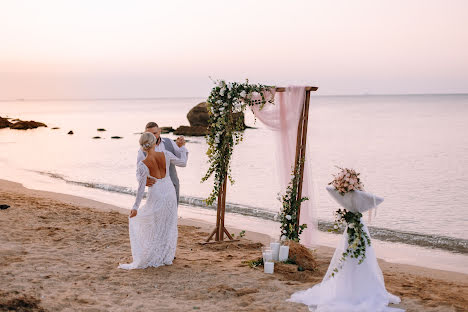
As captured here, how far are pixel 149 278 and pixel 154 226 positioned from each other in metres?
0.80

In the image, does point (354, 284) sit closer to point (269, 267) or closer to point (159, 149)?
point (269, 267)

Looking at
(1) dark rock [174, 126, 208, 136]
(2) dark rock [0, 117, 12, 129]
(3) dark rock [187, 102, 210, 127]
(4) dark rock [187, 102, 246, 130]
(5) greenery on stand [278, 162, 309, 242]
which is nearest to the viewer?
(5) greenery on stand [278, 162, 309, 242]

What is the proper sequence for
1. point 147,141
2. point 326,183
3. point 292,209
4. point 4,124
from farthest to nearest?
point 4,124 < point 326,183 < point 292,209 < point 147,141

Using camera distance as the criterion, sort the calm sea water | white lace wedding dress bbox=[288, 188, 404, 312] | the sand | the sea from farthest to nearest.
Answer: the calm sea water < the sea < the sand < white lace wedding dress bbox=[288, 188, 404, 312]

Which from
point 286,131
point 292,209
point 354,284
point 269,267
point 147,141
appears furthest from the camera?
point 286,131

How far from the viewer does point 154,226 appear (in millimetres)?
7312

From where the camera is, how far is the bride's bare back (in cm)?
708

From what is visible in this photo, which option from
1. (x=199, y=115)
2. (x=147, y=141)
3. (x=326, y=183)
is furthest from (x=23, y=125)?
(x=147, y=141)

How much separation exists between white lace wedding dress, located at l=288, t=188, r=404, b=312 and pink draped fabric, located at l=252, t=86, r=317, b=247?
255 cm

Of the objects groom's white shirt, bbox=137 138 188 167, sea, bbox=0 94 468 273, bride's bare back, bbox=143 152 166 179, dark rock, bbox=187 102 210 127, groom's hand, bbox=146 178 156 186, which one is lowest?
sea, bbox=0 94 468 273

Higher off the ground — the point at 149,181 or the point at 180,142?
the point at 180,142

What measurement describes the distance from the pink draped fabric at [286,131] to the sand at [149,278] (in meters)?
1.29

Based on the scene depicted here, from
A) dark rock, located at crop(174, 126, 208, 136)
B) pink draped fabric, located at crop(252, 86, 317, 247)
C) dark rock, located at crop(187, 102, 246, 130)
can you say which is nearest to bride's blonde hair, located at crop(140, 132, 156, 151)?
pink draped fabric, located at crop(252, 86, 317, 247)

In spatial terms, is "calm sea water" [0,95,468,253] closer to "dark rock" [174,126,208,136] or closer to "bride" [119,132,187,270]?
"bride" [119,132,187,270]
